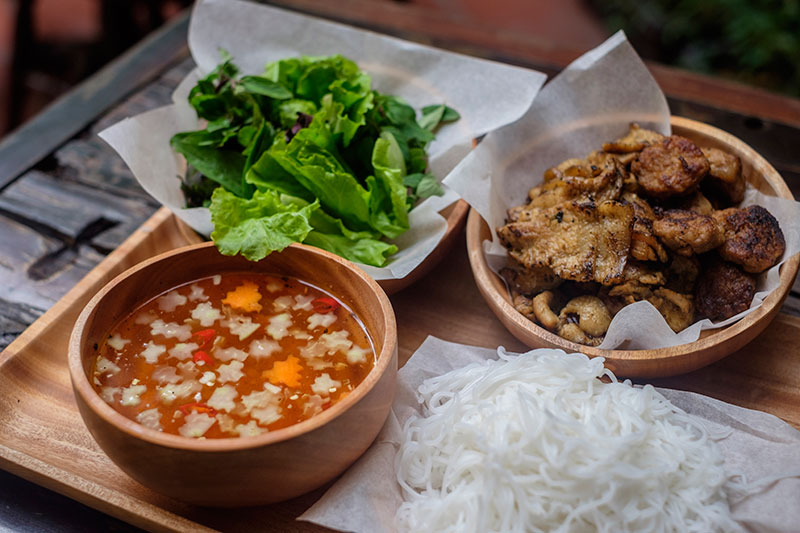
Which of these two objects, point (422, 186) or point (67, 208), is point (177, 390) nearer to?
point (422, 186)

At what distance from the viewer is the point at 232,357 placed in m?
2.04

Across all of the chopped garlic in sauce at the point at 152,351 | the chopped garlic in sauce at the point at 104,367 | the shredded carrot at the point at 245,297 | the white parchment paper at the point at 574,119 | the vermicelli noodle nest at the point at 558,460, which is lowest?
the vermicelli noodle nest at the point at 558,460

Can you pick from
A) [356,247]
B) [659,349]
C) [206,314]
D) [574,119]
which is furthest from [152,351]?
[574,119]

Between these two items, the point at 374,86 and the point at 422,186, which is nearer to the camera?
the point at 422,186

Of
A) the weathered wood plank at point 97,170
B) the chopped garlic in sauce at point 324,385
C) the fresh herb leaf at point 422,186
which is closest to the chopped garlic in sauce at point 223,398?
the chopped garlic in sauce at point 324,385

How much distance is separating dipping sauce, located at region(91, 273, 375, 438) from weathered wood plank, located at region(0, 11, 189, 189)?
1427 mm

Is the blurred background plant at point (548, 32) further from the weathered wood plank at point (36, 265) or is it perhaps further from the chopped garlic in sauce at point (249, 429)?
the chopped garlic in sauce at point (249, 429)

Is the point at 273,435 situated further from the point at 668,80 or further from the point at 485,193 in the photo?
the point at 668,80

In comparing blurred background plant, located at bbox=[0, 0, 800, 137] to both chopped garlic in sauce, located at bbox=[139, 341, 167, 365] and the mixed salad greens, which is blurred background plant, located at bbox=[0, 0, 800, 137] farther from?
chopped garlic in sauce, located at bbox=[139, 341, 167, 365]

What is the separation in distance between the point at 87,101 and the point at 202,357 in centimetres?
206

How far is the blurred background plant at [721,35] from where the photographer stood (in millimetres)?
6246

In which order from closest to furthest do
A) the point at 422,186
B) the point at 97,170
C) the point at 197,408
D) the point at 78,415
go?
the point at 197,408, the point at 78,415, the point at 422,186, the point at 97,170

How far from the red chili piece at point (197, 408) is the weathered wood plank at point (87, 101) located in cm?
174

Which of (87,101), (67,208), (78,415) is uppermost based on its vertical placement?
(87,101)
